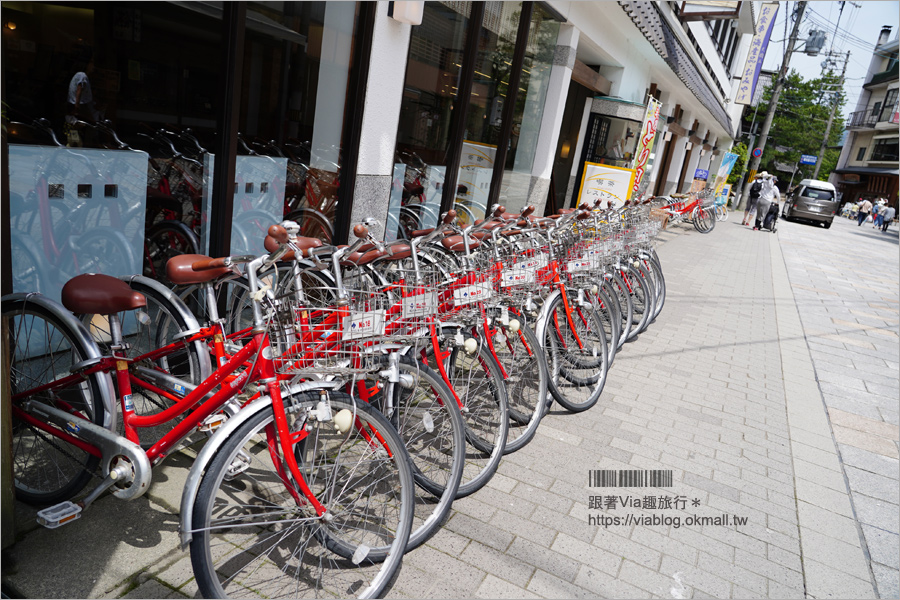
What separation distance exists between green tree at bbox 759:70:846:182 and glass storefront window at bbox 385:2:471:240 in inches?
2439

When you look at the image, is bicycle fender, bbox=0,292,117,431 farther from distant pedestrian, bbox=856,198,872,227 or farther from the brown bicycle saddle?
distant pedestrian, bbox=856,198,872,227

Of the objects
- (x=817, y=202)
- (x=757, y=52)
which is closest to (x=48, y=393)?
(x=757, y=52)

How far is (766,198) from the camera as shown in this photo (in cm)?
2030

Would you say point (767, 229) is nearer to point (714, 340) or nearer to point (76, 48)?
point (714, 340)

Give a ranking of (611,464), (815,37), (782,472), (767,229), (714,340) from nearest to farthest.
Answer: (611,464)
(782,472)
(714,340)
(767,229)
(815,37)

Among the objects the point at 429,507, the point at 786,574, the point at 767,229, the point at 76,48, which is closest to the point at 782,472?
the point at 786,574

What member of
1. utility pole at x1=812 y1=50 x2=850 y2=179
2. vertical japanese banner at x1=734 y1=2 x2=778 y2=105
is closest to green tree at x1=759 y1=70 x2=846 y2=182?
utility pole at x1=812 y1=50 x2=850 y2=179

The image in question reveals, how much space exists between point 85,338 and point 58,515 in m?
0.67

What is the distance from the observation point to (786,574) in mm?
2912

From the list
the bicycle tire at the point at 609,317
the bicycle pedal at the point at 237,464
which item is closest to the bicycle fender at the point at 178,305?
the bicycle pedal at the point at 237,464

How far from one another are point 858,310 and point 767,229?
Answer: 39.9 ft

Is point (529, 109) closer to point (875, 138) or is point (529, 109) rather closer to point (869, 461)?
point (869, 461)

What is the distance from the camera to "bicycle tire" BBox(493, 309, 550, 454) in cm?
349

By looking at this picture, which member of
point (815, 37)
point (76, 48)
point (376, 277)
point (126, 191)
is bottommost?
point (376, 277)
